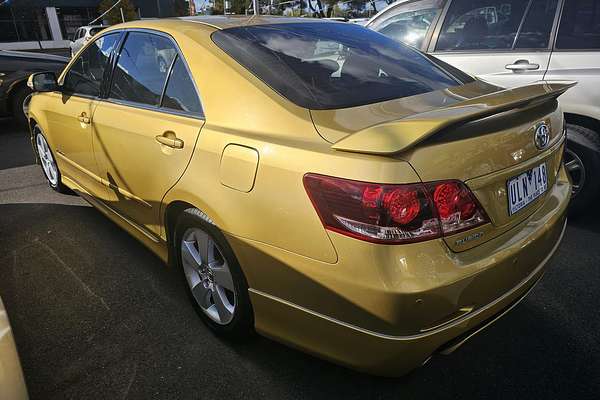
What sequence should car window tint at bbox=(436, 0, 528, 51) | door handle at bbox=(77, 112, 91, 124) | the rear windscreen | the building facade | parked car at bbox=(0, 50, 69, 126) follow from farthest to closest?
the building facade → parked car at bbox=(0, 50, 69, 126) → car window tint at bbox=(436, 0, 528, 51) → door handle at bbox=(77, 112, 91, 124) → the rear windscreen

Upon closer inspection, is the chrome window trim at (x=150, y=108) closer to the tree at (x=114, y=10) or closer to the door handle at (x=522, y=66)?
the door handle at (x=522, y=66)

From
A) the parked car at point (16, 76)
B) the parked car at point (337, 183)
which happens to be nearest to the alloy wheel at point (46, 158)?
the parked car at point (337, 183)

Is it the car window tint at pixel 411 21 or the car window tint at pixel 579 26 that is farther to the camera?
the car window tint at pixel 411 21

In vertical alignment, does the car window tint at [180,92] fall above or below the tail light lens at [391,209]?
above

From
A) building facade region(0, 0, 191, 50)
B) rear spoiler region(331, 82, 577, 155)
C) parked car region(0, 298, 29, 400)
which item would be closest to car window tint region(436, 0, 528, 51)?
rear spoiler region(331, 82, 577, 155)

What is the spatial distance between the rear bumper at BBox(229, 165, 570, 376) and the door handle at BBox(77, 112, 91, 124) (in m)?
1.77

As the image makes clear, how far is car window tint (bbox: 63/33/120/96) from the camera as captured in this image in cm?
302

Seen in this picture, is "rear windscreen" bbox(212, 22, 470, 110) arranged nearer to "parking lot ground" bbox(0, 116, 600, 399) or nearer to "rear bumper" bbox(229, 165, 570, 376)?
"rear bumper" bbox(229, 165, 570, 376)

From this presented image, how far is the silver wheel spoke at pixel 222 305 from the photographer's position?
2143mm

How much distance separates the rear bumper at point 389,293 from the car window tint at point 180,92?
733 millimetres

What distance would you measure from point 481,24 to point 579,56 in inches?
33.3

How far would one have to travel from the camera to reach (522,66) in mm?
3406

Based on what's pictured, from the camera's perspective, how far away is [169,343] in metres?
2.27

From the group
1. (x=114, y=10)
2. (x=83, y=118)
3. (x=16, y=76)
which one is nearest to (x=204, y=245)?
(x=83, y=118)
